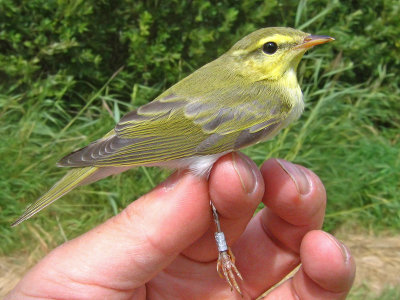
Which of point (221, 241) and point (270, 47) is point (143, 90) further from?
point (221, 241)

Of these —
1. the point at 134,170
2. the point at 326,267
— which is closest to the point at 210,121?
the point at 326,267

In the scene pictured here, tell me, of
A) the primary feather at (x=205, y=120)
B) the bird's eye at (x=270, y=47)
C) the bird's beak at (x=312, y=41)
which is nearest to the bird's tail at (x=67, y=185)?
the primary feather at (x=205, y=120)

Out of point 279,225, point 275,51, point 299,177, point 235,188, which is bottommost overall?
point 279,225

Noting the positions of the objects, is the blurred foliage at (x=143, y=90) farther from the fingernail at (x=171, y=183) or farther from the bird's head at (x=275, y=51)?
the fingernail at (x=171, y=183)

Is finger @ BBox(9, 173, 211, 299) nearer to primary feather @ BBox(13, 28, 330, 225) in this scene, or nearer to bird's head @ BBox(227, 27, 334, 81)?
primary feather @ BBox(13, 28, 330, 225)

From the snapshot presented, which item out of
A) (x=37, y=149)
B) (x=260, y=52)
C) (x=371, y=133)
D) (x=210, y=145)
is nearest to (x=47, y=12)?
(x=37, y=149)

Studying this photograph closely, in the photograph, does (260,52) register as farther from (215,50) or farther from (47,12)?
(47,12)

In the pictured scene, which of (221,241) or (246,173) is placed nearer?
(246,173)
